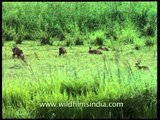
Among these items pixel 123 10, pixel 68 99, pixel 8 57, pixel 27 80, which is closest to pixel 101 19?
pixel 123 10

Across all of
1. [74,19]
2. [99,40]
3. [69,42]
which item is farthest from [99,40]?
[74,19]

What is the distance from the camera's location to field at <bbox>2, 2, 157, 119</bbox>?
23.1 ft

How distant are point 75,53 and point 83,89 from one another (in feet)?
12.7

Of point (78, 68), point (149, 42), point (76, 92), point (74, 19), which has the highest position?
point (74, 19)

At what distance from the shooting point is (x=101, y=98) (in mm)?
7207

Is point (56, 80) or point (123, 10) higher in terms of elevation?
point (123, 10)

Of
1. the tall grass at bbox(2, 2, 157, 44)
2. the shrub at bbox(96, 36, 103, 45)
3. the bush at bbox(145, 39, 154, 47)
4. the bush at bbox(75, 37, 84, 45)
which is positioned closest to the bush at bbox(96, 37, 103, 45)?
the shrub at bbox(96, 36, 103, 45)

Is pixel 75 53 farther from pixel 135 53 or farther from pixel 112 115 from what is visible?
pixel 112 115

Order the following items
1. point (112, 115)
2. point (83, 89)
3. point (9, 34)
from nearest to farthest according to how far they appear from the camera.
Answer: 1. point (112, 115)
2. point (83, 89)
3. point (9, 34)

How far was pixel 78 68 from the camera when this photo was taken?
9.59 m

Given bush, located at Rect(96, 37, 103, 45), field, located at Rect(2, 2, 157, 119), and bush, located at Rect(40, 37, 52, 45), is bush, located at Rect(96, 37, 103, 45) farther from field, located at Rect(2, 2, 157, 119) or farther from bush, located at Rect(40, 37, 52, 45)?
bush, located at Rect(40, 37, 52, 45)

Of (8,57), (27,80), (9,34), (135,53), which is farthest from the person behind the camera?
(9,34)

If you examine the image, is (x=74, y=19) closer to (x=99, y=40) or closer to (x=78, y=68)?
(x=99, y=40)

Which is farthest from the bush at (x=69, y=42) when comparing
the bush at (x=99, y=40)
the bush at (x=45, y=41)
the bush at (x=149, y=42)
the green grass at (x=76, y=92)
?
the green grass at (x=76, y=92)
